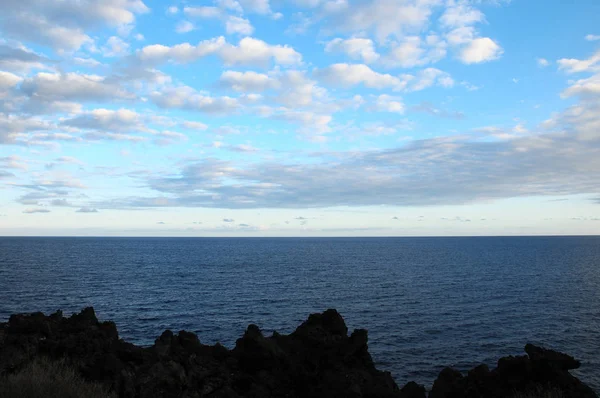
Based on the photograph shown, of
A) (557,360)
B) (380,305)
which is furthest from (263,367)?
(380,305)

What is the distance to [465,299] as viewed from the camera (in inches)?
3127

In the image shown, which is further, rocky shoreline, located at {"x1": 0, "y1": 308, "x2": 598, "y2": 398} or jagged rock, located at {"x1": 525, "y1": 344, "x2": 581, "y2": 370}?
jagged rock, located at {"x1": 525, "y1": 344, "x2": 581, "y2": 370}

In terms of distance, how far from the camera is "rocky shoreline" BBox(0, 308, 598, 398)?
21.0 metres

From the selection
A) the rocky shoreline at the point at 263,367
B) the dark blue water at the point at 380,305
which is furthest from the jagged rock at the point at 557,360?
the dark blue water at the point at 380,305

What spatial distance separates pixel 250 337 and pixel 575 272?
426 feet

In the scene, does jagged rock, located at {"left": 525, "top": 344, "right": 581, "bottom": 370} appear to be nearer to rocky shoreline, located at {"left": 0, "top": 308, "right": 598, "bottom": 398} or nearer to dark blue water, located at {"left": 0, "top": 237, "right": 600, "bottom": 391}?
rocky shoreline, located at {"left": 0, "top": 308, "right": 598, "bottom": 398}

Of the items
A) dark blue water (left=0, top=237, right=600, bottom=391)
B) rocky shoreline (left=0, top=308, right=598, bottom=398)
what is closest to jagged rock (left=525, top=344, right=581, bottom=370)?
rocky shoreline (left=0, top=308, right=598, bottom=398)

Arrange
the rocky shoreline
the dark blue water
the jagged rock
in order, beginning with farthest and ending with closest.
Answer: the dark blue water
the jagged rock
the rocky shoreline

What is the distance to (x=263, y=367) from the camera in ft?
81.4

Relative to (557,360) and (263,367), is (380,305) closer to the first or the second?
(557,360)

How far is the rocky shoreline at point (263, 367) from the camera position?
21.0 metres

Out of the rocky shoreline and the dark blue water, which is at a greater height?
the rocky shoreline

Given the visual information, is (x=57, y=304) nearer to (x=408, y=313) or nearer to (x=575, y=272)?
(x=408, y=313)

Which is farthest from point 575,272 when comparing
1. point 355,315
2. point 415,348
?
point 415,348
